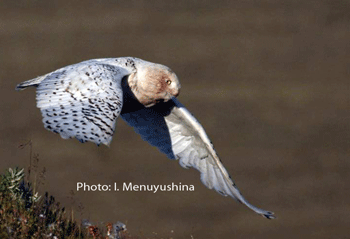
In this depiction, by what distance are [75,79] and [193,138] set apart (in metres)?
1.81

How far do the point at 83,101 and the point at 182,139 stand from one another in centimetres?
197

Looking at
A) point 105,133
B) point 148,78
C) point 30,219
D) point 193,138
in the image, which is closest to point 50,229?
point 30,219

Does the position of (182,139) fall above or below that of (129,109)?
below

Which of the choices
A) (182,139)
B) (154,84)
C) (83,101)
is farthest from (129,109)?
(83,101)

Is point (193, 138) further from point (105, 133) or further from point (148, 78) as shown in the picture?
point (105, 133)

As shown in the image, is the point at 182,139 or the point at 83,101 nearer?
the point at 83,101

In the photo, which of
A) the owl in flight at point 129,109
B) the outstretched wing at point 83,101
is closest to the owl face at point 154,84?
the owl in flight at point 129,109

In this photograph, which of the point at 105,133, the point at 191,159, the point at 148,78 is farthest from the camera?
the point at 191,159

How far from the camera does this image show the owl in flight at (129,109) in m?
5.44

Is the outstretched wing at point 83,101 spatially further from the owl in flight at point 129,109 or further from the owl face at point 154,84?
the owl face at point 154,84

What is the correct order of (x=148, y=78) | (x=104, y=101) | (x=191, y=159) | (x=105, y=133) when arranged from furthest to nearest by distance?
(x=191, y=159)
(x=148, y=78)
(x=104, y=101)
(x=105, y=133)

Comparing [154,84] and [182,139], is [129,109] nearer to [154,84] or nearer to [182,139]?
[154,84]

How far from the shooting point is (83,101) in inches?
226

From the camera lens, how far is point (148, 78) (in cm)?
673
